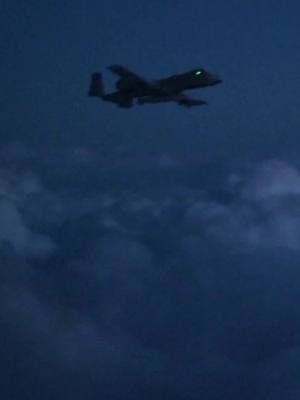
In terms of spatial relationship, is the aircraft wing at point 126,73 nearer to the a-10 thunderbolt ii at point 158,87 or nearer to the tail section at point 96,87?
the a-10 thunderbolt ii at point 158,87

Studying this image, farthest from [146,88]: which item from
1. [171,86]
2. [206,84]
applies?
[206,84]

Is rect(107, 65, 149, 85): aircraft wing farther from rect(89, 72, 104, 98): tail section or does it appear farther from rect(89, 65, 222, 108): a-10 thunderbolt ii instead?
rect(89, 72, 104, 98): tail section

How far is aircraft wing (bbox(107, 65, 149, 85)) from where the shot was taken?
30.6m

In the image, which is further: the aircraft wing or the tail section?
the tail section

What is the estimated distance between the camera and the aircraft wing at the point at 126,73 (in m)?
30.6

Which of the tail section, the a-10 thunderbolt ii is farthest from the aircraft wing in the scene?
the tail section

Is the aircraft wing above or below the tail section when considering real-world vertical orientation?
below

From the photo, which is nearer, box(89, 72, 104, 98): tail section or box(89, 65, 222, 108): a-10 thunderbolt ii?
box(89, 65, 222, 108): a-10 thunderbolt ii

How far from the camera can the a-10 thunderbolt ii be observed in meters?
30.6

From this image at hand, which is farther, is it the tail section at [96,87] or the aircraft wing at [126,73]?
the tail section at [96,87]

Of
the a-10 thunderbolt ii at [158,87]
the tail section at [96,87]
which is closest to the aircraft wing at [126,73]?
the a-10 thunderbolt ii at [158,87]

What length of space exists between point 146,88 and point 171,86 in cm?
144

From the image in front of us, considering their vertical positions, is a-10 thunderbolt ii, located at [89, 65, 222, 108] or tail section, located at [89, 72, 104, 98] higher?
tail section, located at [89, 72, 104, 98]

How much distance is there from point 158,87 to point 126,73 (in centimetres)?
199
